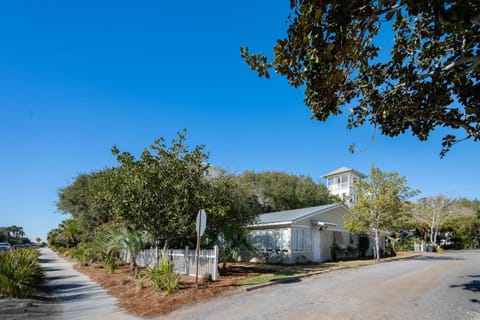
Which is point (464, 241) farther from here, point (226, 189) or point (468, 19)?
point (468, 19)

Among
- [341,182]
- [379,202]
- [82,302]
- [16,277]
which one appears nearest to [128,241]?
[82,302]

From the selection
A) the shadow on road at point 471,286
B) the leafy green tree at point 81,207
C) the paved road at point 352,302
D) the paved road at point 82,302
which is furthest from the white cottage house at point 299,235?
the leafy green tree at point 81,207

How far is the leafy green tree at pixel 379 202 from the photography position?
783 inches

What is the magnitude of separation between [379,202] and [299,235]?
5646 mm

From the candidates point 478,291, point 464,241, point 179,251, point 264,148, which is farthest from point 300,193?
point 478,291

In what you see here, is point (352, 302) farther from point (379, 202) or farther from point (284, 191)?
point (284, 191)

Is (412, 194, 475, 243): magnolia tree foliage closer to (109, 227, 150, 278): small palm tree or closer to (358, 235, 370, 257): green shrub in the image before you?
(358, 235, 370, 257): green shrub

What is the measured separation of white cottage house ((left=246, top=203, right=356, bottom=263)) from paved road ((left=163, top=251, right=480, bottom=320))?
7746 mm

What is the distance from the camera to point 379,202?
19500mm

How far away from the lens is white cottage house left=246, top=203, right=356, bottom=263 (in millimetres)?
18812

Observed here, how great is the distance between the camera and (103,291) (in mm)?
10953

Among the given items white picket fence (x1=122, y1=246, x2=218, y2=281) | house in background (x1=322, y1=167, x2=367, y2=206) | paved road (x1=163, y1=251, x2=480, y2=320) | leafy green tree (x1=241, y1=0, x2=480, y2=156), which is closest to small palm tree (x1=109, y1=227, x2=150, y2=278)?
white picket fence (x1=122, y1=246, x2=218, y2=281)

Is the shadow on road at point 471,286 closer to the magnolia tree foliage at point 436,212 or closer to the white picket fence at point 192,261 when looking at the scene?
the white picket fence at point 192,261

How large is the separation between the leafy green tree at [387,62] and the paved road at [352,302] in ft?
12.8
